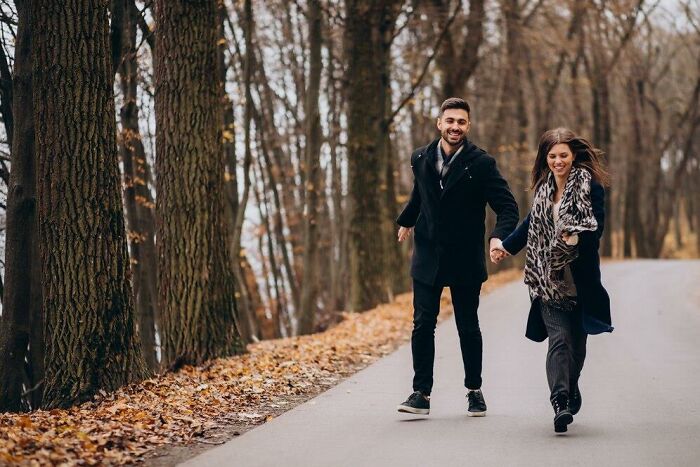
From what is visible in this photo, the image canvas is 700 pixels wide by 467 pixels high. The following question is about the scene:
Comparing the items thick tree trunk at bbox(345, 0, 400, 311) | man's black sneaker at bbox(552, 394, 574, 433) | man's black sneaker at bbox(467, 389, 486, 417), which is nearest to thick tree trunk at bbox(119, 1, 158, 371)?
thick tree trunk at bbox(345, 0, 400, 311)

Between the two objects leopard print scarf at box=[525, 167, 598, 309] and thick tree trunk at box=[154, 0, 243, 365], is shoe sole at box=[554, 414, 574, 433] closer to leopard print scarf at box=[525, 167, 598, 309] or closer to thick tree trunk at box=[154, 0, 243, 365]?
leopard print scarf at box=[525, 167, 598, 309]

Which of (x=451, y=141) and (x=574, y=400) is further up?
(x=451, y=141)

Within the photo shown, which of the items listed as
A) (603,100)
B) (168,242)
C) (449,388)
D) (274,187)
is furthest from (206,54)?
(603,100)

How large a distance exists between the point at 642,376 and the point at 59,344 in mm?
5445

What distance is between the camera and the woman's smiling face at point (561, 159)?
6.78 metres

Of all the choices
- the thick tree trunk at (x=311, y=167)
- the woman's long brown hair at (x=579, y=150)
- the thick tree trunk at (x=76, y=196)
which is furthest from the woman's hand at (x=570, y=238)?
the thick tree trunk at (x=311, y=167)

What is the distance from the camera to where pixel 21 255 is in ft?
39.2

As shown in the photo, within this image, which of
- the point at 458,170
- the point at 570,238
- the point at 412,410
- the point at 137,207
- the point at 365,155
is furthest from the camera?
the point at 365,155

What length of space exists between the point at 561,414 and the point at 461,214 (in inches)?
62.5

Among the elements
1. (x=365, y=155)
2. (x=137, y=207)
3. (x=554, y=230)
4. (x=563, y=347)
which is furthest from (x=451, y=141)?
(x=365, y=155)

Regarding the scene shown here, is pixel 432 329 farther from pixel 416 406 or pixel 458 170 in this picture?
pixel 458 170

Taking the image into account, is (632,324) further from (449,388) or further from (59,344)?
(59,344)

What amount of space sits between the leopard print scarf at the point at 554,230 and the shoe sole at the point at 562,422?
29.5 inches

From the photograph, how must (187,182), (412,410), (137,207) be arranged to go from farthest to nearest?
(137,207)
(187,182)
(412,410)
